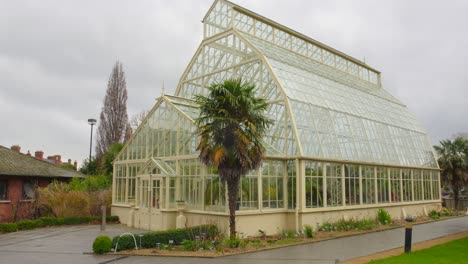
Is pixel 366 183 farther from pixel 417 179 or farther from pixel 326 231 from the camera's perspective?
pixel 417 179

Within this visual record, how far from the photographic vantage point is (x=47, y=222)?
2498 cm

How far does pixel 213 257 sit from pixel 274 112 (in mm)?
11878

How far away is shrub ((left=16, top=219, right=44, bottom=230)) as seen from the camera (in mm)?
23752

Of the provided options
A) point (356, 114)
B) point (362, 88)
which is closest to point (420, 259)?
point (356, 114)

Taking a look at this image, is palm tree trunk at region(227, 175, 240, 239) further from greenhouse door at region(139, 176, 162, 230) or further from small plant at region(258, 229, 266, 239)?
greenhouse door at region(139, 176, 162, 230)

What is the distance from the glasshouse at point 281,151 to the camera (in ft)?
68.7

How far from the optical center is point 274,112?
24.5 metres

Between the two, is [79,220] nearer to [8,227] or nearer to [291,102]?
[8,227]

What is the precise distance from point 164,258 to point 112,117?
127ft

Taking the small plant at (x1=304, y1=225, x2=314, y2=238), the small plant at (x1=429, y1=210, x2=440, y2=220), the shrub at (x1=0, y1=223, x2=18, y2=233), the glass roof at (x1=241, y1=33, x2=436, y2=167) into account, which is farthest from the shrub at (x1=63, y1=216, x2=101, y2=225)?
the small plant at (x1=429, y1=210, x2=440, y2=220)

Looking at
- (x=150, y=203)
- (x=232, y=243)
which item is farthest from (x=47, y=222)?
(x=232, y=243)

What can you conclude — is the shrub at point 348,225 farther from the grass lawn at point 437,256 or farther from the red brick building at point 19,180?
the red brick building at point 19,180

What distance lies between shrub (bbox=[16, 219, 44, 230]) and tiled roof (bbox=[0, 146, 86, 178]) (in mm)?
4481

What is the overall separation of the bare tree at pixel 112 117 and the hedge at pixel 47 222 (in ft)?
77.6
